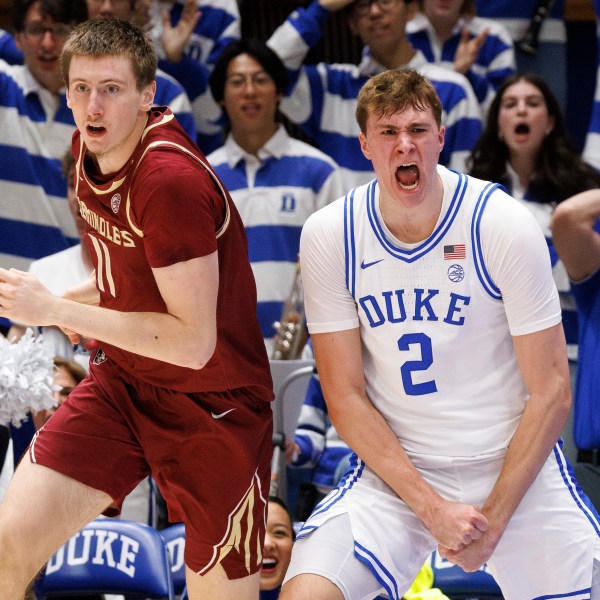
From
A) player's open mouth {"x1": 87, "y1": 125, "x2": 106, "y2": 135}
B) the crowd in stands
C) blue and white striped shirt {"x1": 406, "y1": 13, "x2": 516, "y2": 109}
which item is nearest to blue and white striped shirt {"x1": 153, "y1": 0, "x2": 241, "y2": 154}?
the crowd in stands

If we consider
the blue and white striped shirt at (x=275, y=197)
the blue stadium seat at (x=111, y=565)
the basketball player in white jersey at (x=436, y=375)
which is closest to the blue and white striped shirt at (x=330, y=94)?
the blue and white striped shirt at (x=275, y=197)

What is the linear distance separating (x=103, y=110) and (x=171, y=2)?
3.48m

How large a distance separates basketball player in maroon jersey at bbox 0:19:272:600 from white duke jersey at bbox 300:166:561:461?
33cm

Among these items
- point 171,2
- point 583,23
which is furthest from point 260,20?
point 583,23

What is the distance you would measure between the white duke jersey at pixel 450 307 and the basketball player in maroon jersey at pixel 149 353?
1.09 feet

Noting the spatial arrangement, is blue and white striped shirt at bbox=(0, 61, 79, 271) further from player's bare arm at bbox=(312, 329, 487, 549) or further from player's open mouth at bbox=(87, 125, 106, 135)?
player's open mouth at bbox=(87, 125, 106, 135)

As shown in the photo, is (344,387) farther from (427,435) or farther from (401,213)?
(401,213)

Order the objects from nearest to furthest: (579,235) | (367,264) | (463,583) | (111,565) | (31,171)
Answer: (367,264) → (463,583) → (111,565) → (579,235) → (31,171)

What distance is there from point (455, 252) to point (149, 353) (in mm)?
929

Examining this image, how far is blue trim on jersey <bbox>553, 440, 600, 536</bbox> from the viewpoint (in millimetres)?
3395

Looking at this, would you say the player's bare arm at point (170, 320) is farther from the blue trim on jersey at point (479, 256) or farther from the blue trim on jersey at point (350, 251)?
the blue trim on jersey at point (479, 256)

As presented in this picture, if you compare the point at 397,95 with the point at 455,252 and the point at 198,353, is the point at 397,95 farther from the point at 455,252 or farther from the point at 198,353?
the point at 198,353

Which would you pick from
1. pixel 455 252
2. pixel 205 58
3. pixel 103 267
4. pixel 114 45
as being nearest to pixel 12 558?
pixel 103 267

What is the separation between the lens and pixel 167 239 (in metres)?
2.98
